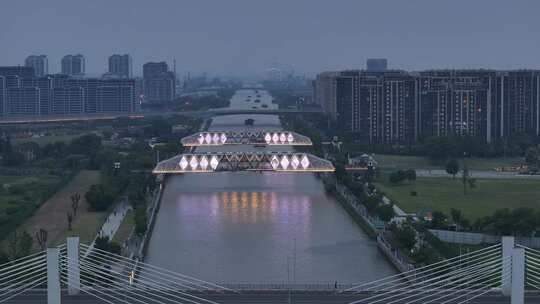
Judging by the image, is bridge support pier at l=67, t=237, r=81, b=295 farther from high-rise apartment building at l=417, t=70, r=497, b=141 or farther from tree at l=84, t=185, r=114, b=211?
high-rise apartment building at l=417, t=70, r=497, b=141

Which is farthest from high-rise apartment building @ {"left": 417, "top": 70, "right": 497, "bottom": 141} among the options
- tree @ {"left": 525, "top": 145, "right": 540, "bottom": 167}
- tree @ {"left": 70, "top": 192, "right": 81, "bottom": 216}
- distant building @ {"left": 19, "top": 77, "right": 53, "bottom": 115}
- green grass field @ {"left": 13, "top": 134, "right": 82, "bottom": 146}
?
distant building @ {"left": 19, "top": 77, "right": 53, "bottom": 115}

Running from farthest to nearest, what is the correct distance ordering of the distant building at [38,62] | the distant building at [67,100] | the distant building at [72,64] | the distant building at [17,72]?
the distant building at [72,64], the distant building at [38,62], the distant building at [17,72], the distant building at [67,100]

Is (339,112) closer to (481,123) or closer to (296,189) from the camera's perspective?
(481,123)

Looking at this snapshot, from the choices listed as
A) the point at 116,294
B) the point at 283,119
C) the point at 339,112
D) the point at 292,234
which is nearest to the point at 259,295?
the point at 116,294

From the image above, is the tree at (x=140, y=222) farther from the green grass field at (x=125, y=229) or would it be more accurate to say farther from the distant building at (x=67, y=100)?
the distant building at (x=67, y=100)

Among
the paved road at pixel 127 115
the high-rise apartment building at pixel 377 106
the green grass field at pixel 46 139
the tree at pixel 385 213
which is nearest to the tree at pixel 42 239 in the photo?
the tree at pixel 385 213

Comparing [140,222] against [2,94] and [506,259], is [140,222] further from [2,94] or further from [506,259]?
[2,94]

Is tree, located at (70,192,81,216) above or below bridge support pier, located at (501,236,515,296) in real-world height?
below
